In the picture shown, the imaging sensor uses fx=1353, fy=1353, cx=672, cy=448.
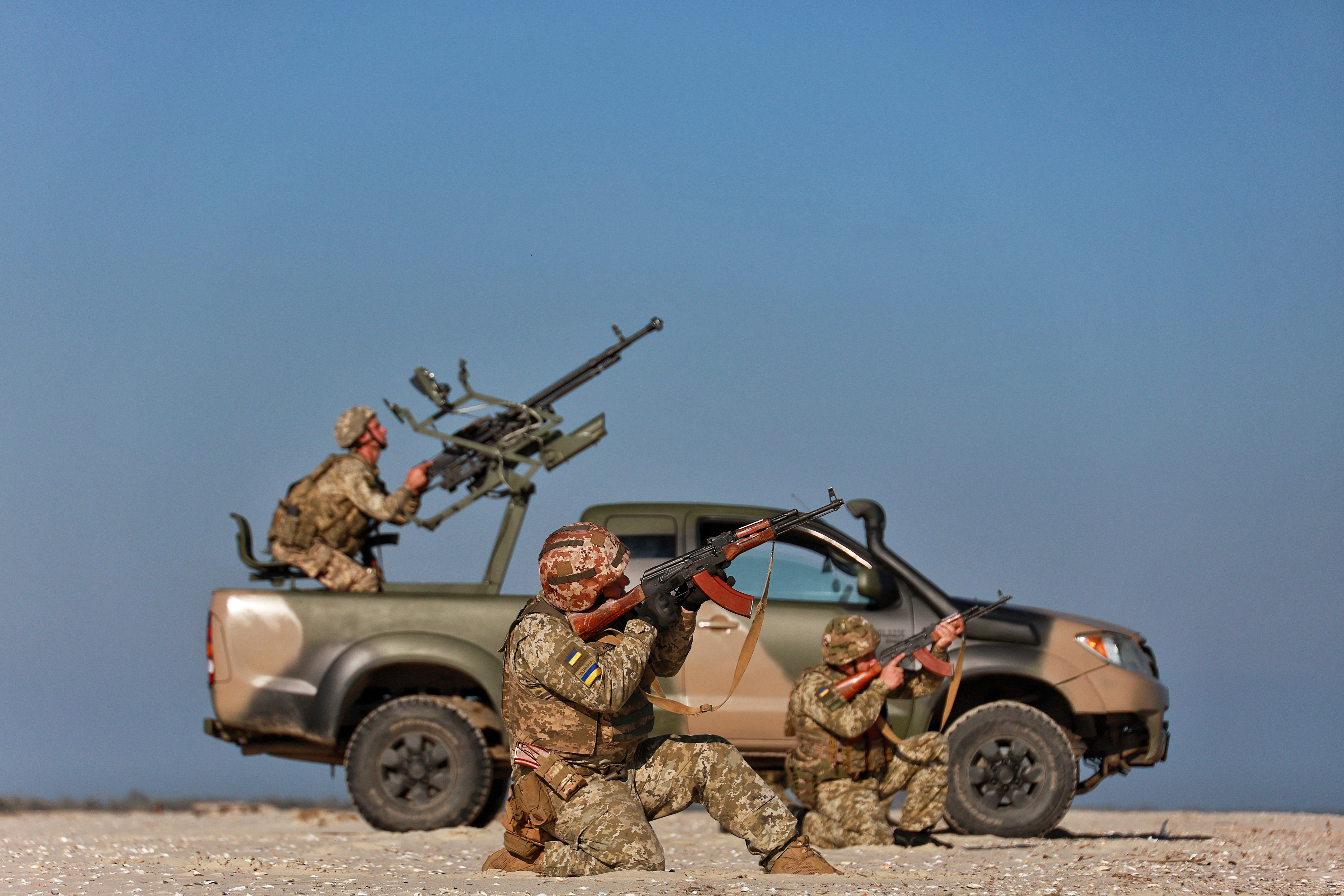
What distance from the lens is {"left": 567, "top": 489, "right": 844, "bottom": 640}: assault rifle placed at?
505 centimetres

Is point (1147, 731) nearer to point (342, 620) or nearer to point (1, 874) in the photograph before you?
point (342, 620)

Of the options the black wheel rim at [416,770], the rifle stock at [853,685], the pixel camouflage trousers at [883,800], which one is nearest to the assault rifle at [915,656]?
the rifle stock at [853,685]

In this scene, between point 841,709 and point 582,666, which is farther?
point 841,709

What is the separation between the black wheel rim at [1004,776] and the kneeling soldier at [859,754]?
0.49m

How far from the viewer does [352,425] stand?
877 centimetres

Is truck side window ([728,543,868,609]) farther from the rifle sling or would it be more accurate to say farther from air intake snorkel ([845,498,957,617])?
the rifle sling

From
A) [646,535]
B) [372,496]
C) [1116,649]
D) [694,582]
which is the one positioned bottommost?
[1116,649]

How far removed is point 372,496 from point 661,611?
3.89 meters

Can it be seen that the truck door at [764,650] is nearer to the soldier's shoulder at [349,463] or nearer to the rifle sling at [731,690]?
the rifle sling at [731,690]

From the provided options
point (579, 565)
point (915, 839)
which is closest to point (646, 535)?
point (915, 839)

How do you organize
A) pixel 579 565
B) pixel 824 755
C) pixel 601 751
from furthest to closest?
pixel 824 755 → pixel 601 751 → pixel 579 565

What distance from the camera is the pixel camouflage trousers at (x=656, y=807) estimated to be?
491 centimetres

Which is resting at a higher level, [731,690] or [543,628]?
[543,628]

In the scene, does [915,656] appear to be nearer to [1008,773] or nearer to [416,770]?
[1008,773]
